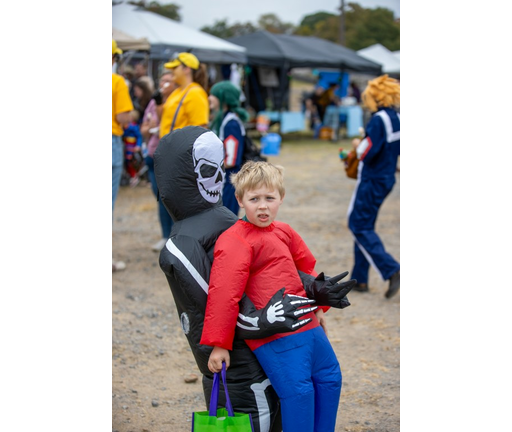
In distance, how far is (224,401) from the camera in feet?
7.14

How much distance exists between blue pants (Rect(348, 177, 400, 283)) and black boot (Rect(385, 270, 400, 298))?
6 cm

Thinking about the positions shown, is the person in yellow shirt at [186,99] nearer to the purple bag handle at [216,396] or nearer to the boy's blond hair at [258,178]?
the boy's blond hair at [258,178]

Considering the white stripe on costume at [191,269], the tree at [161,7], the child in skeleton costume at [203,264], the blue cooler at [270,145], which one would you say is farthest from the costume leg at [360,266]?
the blue cooler at [270,145]

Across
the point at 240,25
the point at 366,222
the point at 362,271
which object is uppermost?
the point at 240,25

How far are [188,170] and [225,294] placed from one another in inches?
19.7

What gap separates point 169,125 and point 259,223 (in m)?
2.99

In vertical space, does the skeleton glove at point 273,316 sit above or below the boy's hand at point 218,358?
above

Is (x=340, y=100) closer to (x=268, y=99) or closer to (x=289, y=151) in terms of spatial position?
(x=268, y=99)

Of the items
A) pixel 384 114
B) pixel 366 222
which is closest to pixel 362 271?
pixel 366 222

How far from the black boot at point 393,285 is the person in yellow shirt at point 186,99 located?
6.82 ft

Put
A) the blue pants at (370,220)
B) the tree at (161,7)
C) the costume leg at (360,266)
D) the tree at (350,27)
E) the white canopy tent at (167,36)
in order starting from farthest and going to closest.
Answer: the tree at (161,7) < the white canopy tent at (167,36) < the tree at (350,27) < the costume leg at (360,266) < the blue pants at (370,220)

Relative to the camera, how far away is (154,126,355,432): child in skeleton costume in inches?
82.5

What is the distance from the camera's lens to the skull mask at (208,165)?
2204mm

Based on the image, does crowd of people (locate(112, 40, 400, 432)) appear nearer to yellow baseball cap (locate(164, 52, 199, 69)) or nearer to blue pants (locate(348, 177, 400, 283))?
blue pants (locate(348, 177, 400, 283))
